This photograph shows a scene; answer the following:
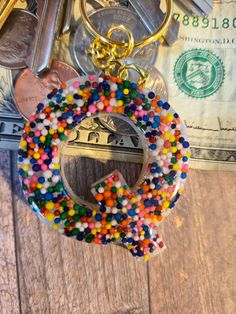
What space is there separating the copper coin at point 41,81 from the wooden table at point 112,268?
0.32 ft

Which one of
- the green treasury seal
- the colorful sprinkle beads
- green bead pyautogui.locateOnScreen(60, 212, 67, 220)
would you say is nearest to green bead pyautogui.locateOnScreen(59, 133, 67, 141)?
the colorful sprinkle beads

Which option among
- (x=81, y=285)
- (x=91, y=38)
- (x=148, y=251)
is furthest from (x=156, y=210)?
(x=91, y=38)

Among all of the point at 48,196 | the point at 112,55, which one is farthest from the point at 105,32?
the point at 48,196

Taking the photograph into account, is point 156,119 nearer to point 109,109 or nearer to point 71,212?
point 109,109

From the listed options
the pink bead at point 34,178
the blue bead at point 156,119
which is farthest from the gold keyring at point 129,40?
the pink bead at point 34,178

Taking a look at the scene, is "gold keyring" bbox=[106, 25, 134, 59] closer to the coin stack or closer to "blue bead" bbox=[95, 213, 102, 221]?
the coin stack

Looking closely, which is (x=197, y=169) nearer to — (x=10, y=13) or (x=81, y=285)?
(x=81, y=285)

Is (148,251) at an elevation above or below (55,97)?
below

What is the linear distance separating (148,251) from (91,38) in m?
0.33

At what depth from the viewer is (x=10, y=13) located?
2.16 feet

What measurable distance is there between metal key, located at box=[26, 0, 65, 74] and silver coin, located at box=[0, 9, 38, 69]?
0.02 m

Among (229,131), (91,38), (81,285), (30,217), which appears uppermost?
(91,38)

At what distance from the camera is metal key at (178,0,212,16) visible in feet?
2.16

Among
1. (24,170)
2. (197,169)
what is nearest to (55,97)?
(24,170)
